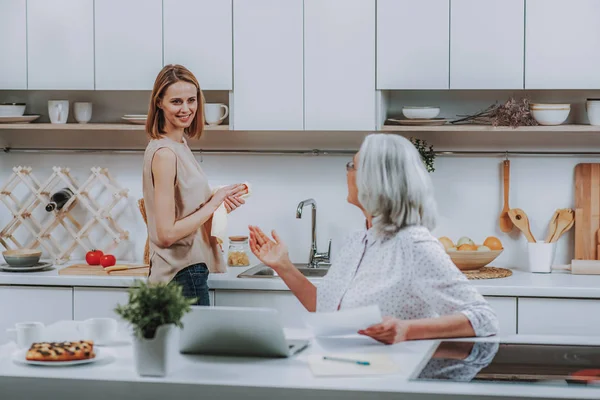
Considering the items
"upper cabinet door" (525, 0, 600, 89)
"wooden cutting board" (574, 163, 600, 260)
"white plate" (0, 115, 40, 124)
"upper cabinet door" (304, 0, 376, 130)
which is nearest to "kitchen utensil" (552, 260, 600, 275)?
"wooden cutting board" (574, 163, 600, 260)

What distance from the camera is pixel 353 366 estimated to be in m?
2.02

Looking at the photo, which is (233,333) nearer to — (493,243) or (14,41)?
(493,243)

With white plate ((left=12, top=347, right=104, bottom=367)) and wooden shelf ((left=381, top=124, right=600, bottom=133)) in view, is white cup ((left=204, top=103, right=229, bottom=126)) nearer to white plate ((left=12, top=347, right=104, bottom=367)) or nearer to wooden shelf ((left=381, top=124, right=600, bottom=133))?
wooden shelf ((left=381, top=124, right=600, bottom=133))

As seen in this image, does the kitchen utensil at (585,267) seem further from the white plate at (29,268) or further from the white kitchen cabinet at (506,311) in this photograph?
the white plate at (29,268)

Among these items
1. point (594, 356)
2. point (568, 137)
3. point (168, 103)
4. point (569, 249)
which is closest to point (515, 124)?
point (568, 137)

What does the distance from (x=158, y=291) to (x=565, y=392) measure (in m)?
0.88

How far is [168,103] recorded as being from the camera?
331 centimetres

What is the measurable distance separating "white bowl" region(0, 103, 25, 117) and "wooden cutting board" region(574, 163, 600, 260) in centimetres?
260

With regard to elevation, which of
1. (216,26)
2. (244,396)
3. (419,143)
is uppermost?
(216,26)

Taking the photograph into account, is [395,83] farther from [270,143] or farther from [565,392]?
[565,392]

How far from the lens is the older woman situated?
7.68 ft

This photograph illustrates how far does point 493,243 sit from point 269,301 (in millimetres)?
1026

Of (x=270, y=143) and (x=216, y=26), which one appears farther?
(x=270, y=143)

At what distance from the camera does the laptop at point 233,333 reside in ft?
6.82
